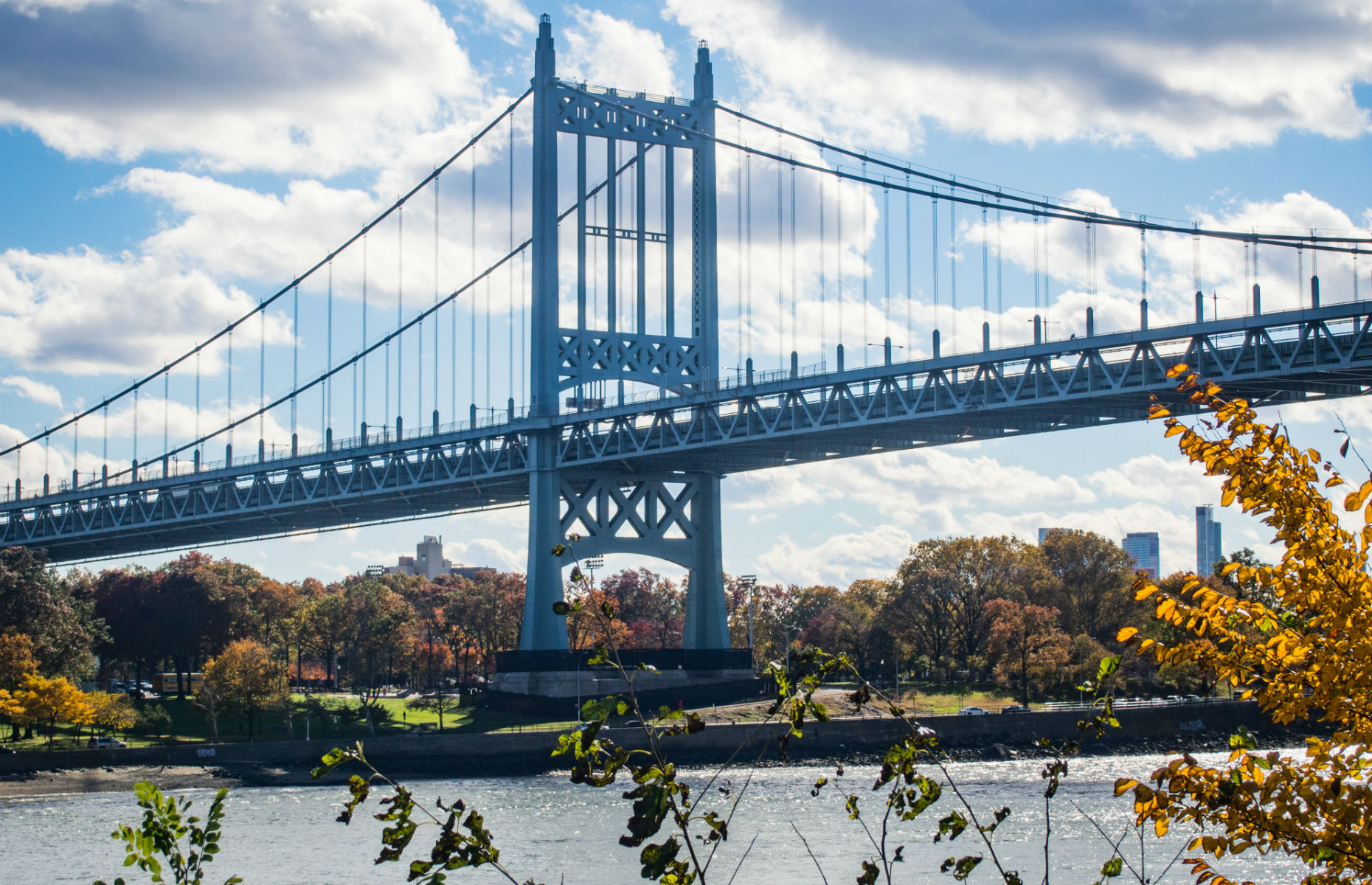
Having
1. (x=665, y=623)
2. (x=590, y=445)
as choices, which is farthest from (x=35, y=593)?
(x=665, y=623)

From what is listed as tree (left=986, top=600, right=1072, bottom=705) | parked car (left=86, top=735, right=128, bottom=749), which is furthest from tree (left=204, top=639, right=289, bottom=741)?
tree (left=986, top=600, right=1072, bottom=705)

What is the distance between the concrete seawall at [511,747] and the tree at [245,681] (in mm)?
5048

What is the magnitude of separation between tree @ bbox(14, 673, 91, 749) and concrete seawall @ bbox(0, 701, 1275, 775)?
4.74 meters

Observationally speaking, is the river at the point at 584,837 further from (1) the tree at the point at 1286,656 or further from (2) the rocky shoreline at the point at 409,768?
(1) the tree at the point at 1286,656

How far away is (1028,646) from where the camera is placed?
82.9 metres

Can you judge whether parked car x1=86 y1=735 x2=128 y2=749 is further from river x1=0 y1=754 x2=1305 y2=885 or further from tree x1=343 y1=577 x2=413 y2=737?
tree x1=343 y1=577 x2=413 y2=737

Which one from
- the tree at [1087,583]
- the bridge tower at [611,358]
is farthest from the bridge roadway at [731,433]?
the tree at [1087,583]

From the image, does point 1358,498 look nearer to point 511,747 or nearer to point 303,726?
point 511,747

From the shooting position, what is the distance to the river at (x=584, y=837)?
35250mm

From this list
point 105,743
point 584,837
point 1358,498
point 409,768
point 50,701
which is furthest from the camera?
point 50,701

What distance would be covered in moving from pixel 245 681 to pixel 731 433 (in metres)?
25.1

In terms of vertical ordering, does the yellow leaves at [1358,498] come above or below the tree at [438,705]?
above

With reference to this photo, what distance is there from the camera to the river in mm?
35250

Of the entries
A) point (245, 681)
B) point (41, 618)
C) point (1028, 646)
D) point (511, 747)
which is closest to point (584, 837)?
point (511, 747)
